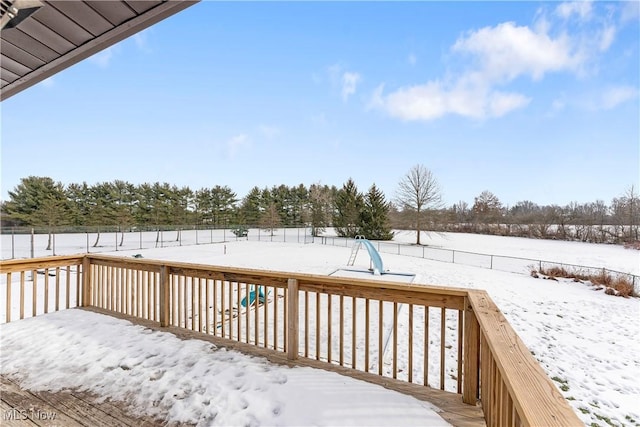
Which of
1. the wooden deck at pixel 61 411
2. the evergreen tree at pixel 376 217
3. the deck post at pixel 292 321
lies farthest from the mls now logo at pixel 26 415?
the evergreen tree at pixel 376 217

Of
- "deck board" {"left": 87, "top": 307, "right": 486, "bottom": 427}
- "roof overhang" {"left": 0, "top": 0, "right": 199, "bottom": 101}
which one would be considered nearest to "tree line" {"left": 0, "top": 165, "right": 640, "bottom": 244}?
"roof overhang" {"left": 0, "top": 0, "right": 199, "bottom": 101}

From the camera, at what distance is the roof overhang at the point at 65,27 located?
207 centimetres

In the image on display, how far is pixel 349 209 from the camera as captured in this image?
1127 inches

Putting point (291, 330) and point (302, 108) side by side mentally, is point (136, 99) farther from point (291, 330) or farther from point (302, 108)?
point (291, 330)

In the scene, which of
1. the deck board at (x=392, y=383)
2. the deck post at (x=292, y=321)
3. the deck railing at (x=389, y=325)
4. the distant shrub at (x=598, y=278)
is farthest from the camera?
the distant shrub at (x=598, y=278)

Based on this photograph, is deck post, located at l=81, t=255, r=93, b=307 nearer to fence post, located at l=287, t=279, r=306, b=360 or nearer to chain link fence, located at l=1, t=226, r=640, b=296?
fence post, located at l=287, t=279, r=306, b=360

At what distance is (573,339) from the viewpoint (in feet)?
18.4

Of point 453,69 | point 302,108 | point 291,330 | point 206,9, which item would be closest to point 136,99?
point 206,9

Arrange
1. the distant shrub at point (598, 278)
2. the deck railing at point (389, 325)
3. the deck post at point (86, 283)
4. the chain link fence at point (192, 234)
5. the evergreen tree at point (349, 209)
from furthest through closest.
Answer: the evergreen tree at point (349, 209) → the chain link fence at point (192, 234) → the distant shrub at point (598, 278) → the deck post at point (86, 283) → the deck railing at point (389, 325)

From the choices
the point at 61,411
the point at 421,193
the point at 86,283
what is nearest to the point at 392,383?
the point at 61,411

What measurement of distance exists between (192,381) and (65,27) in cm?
313

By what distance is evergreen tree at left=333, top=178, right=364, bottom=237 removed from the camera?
28.4 metres

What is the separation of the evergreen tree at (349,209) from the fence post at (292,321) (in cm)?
2560

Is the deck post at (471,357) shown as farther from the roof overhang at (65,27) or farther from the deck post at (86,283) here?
the deck post at (86,283)
